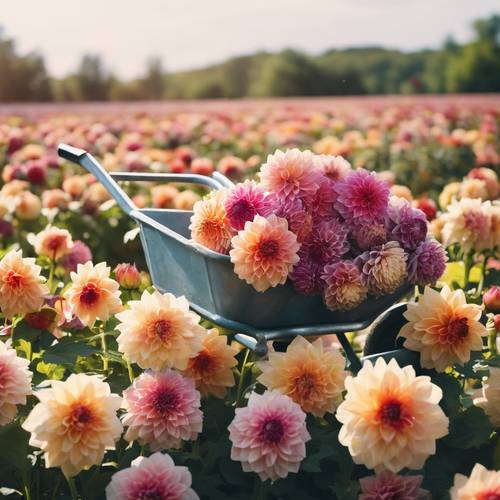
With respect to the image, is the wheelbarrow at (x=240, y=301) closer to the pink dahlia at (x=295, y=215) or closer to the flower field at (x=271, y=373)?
the flower field at (x=271, y=373)

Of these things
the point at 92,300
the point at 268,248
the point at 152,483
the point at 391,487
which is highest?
the point at 268,248

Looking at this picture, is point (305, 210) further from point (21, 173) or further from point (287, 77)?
point (287, 77)

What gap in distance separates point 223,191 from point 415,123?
5.43 m

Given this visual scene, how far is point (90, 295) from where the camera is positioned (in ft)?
7.04

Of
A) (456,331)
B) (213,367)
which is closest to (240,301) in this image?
(213,367)

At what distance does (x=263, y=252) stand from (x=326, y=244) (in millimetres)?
222

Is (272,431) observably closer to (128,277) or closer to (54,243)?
(128,277)

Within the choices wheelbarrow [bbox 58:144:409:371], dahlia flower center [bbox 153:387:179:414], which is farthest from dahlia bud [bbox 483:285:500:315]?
dahlia flower center [bbox 153:387:179:414]

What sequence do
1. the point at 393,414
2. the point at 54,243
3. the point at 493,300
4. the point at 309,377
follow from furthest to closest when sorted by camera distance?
the point at 54,243 → the point at 493,300 → the point at 309,377 → the point at 393,414

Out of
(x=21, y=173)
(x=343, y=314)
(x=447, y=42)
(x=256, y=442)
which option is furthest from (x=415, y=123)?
(x=447, y=42)

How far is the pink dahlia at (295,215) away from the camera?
6.78ft

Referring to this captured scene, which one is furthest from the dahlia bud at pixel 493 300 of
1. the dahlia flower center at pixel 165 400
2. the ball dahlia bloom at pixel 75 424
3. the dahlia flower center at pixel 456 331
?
the ball dahlia bloom at pixel 75 424

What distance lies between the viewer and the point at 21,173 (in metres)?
4.66

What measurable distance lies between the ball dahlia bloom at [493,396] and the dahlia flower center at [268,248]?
532mm
